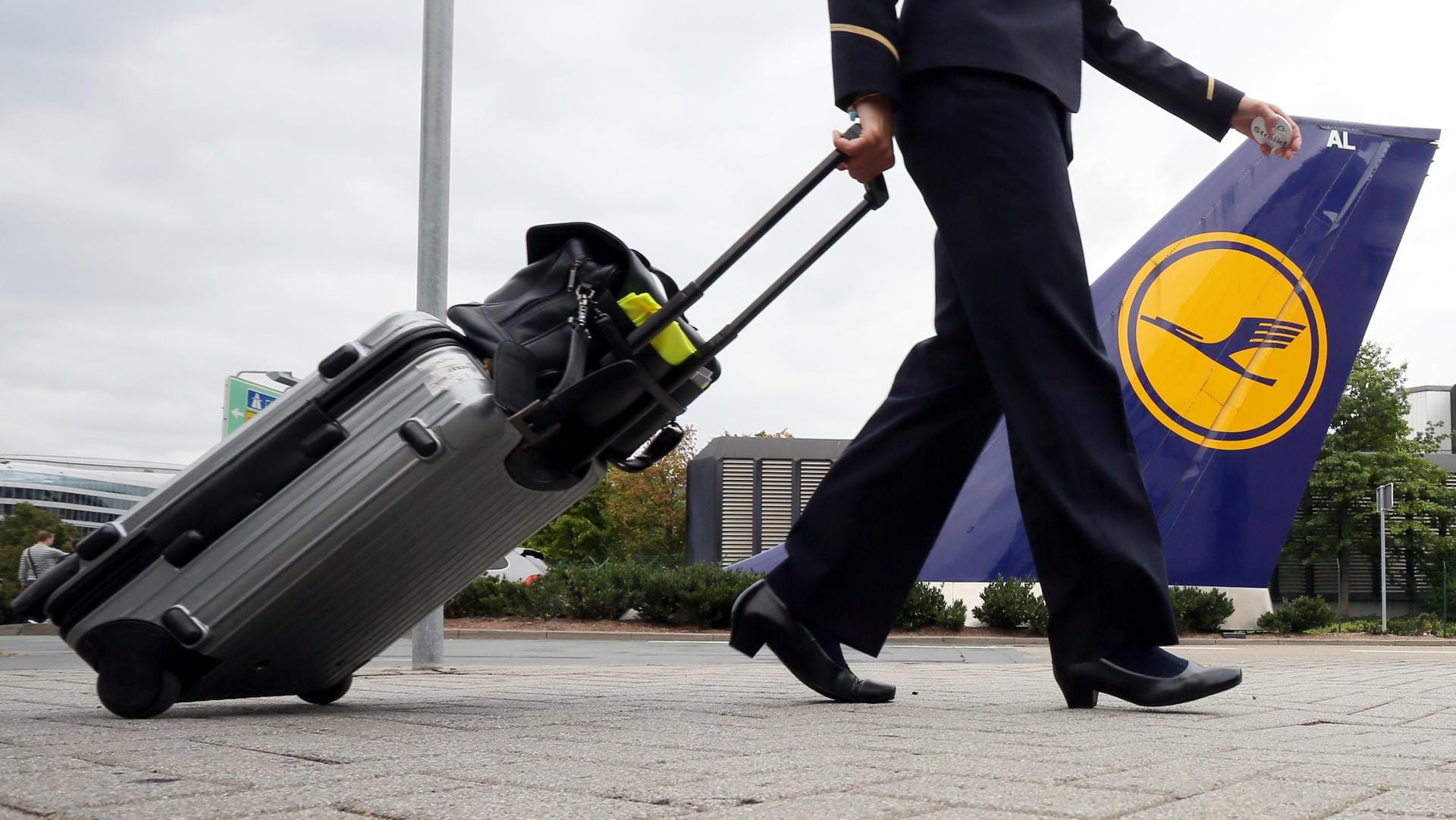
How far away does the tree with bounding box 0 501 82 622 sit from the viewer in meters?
21.3

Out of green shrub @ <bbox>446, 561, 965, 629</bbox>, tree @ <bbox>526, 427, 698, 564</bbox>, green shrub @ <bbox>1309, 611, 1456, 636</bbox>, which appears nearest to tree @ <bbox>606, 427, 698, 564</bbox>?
tree @ <bbox>526, 427, 698, 564</bbox>

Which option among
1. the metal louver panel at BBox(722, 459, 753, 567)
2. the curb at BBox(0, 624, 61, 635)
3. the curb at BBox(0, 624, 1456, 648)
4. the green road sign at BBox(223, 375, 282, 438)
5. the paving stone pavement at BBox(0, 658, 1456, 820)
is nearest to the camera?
the paving stone pavement at BBox(0, 658, 1456, 820)

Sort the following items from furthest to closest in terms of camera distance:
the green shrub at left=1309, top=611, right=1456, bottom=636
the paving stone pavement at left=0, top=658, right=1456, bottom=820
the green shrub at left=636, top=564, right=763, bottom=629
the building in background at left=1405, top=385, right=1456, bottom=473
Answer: the building in background at left=1405, top=385, right=1456, bottom=473 < the green shrub at left=1309, top=611, right=1456, bottom=636 < the green shrub at left=636, top=564, right=763, bottom=629 < the paving stone pavement at left=0, top=658, right=1456, bottom=820

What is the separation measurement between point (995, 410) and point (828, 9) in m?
0.97

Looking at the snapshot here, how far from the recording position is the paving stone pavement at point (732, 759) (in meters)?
1.37

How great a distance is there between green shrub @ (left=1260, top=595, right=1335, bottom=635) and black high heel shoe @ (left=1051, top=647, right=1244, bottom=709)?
568 inches

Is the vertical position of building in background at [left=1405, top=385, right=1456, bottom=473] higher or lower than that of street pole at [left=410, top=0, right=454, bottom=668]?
higher

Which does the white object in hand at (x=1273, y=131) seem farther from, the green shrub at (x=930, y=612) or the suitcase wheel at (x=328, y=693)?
the green shrub at (x=930, y=612)

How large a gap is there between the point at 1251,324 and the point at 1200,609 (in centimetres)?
589

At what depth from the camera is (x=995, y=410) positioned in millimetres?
2973

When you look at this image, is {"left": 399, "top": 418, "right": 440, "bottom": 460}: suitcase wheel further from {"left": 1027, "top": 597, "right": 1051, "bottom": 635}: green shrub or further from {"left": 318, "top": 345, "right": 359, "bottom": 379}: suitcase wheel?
{"left": 1027, "top": 597, "right": 1051, "bottom": 635}: green shrub

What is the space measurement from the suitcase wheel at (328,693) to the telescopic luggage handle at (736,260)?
1.14m

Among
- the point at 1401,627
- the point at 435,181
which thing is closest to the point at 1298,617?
the point at 1401,627

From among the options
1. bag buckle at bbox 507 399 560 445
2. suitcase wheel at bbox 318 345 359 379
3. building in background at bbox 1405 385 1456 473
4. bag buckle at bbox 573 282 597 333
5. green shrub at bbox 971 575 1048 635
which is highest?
building in background at bbox 1405 385 1456 473
